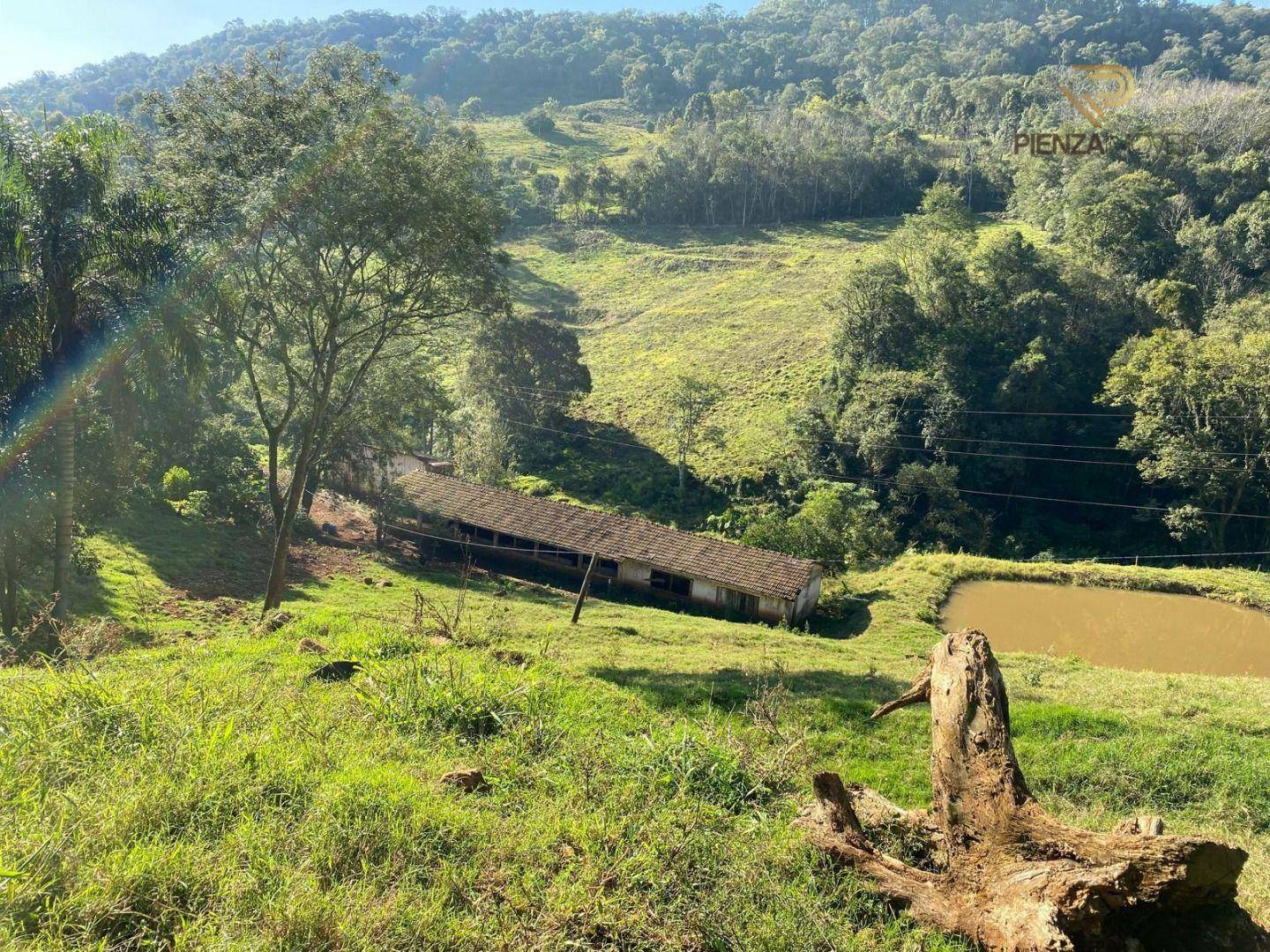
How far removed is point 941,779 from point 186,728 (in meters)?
6.12

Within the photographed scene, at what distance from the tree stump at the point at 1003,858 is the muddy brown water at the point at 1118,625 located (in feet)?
59.1

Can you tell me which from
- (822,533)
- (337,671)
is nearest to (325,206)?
(337,671)

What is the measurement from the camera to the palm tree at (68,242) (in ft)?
40.2

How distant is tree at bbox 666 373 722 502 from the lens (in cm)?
3891

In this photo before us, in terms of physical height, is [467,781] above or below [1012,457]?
above

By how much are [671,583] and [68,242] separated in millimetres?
Answer: 19401

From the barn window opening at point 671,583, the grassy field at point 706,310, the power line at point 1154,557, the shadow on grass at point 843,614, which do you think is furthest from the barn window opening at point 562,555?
the power line at point 1154,557

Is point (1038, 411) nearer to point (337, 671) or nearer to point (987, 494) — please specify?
point (987, 494)

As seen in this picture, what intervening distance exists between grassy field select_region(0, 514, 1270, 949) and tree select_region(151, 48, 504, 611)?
26.3ft

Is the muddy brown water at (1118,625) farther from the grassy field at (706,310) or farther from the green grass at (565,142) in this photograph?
the green grass at (565,142)

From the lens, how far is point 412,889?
498cm

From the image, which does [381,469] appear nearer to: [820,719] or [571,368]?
[571,368]

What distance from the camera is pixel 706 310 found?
5869 cm

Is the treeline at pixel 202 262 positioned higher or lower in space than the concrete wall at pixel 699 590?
higher
